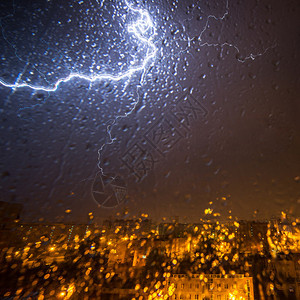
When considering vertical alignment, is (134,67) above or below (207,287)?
above

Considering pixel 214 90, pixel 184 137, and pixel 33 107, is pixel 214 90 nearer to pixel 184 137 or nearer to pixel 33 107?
pixel 184 137

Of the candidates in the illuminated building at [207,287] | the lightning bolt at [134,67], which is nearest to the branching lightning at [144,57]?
the lightning bolt at [134,67]

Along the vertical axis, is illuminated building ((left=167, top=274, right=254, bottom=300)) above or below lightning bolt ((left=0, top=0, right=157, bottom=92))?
below

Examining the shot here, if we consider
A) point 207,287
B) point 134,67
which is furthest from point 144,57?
point 207,287

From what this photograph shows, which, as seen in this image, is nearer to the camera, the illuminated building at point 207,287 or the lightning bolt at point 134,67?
the lightning bolt at point 134,67

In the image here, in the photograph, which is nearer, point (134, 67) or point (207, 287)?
point (134, 67)

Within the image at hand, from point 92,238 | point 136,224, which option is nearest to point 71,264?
point 92,238

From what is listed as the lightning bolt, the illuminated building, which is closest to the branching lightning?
the lightning bolt

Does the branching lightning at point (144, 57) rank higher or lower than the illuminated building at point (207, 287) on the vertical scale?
higher

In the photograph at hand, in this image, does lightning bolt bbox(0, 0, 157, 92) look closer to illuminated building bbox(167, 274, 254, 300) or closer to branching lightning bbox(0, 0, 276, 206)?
branching lightning bbox(0, 0, 276, 206)

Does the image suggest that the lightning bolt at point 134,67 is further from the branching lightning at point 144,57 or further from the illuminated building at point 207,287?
the illuminated building at point 207,287

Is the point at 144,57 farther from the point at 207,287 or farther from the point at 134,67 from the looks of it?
the point at 207,287
